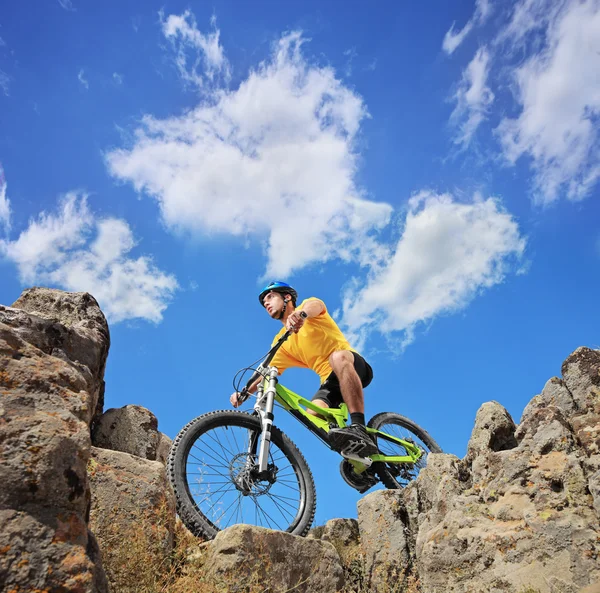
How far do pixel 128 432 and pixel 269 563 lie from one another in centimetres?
256

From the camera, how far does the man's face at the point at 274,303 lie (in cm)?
764

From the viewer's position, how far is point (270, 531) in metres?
4.82

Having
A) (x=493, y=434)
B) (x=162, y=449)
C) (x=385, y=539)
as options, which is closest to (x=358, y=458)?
(x=385, y=539)

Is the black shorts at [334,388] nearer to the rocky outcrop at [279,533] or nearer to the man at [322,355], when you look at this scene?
the man at [322,355]

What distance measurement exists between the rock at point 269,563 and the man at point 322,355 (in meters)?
1.85

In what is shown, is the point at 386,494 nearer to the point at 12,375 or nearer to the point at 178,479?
the point at 178,479

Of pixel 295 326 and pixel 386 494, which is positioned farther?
pixel 295 326

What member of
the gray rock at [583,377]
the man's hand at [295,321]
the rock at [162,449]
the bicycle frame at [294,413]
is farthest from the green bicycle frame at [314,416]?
the gray rock at [583,377]

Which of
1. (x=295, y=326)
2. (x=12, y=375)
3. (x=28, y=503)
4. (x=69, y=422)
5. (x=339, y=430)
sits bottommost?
(x=28, y=503)

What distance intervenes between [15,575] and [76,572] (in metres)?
0.25

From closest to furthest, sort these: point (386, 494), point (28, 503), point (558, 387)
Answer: point (28, 503)
point (558, 387)
point (386, 494)

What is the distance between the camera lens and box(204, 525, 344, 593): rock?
14.4 ft

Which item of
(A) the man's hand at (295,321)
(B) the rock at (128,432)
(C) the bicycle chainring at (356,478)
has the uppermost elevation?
(A) the man's hand at (295,321)

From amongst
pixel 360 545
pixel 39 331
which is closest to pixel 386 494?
pixel 360 545
